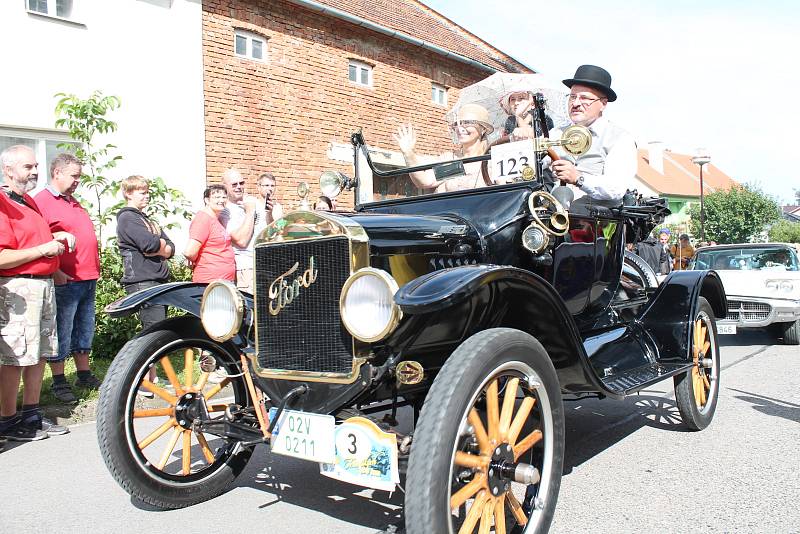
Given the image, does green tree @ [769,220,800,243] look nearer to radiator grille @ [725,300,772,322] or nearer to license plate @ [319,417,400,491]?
radiator grille @ [725,300,772,322]

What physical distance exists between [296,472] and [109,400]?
1174 mm

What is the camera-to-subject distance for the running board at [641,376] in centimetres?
335

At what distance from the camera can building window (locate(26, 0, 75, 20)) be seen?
27.4 ft

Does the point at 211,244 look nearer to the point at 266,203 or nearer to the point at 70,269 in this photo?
the point at 266,203

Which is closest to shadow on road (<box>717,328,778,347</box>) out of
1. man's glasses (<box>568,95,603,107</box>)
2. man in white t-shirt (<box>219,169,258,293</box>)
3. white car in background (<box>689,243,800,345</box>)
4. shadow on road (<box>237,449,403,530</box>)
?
white car in background (<box>689,243,800,345</box>)

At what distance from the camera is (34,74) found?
8273 millimetres

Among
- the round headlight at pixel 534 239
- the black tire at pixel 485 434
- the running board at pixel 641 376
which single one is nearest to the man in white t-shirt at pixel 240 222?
the round headlight at pixel 534 239

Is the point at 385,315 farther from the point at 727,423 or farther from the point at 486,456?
the point at 727,423

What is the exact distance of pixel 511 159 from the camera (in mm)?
3578

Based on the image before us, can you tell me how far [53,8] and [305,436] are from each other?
8238mm

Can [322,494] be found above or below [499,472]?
below

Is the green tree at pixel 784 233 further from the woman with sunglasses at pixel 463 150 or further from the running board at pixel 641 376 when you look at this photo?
the woman with sunglasses at pixel 463 150

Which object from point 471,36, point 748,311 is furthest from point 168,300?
point 471,36

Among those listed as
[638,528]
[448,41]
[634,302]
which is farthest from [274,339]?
[448,41]
